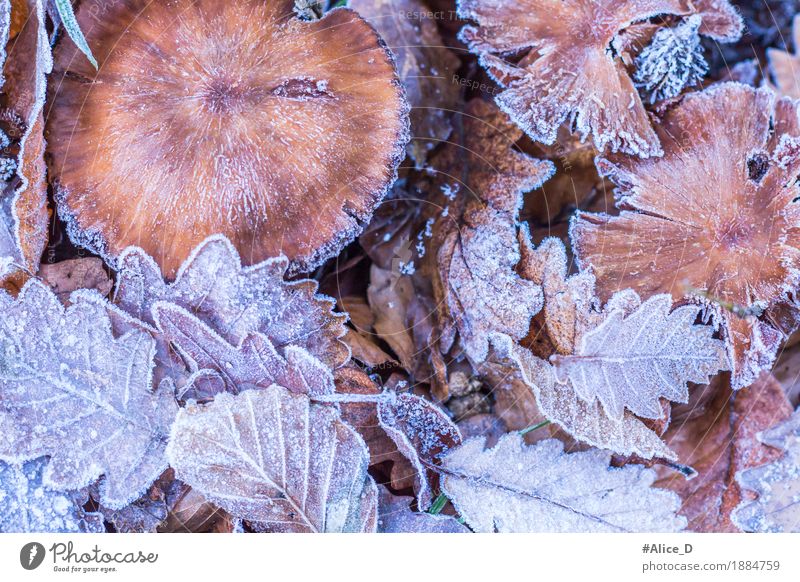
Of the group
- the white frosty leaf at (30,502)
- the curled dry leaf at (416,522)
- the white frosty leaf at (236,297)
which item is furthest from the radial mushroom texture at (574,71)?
the white frosty leaf at (30,502)

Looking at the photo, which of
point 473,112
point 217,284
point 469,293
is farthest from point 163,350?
point 473,112

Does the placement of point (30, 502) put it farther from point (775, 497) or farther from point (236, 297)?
point (775, 497)

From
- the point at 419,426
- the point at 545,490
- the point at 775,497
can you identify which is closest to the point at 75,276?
the point at 419,426

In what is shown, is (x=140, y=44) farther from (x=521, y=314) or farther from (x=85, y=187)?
(x=521, y=314)

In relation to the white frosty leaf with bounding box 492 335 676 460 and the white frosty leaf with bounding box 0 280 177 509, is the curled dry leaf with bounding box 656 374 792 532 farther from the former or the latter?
the white frosty leaf with bounding box 0 280 177 509
